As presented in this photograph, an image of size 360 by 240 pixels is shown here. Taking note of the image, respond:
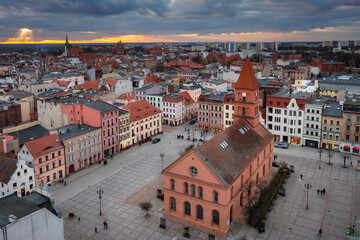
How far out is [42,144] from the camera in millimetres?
63031

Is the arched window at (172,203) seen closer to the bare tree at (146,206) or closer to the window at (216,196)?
the bare tree at (146,206)

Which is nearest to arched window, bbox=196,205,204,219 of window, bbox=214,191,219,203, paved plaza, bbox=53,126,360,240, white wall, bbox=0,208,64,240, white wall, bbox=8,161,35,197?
paved plaza, bbox=53,126,360,240

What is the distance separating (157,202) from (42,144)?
26.0 meters

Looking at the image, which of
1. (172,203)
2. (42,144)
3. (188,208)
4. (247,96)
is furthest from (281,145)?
(42,144)

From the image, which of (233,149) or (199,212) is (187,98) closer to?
(233,149)

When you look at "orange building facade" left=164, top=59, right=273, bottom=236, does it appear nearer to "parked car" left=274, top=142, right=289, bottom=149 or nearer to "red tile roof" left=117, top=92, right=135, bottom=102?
"parked car" left=274, top=142, right=289, bottom=149

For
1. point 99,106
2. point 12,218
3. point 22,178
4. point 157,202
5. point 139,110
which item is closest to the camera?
point 12,218

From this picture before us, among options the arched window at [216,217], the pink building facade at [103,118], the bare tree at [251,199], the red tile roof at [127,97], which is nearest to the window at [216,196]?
the arched window at [216,217]

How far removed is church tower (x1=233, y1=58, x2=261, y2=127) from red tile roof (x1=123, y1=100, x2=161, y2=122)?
34.0 m

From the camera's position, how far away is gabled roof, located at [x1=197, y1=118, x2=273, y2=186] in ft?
154

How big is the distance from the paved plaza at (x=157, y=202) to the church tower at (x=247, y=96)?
1612 cm

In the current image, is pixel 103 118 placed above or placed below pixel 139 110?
above

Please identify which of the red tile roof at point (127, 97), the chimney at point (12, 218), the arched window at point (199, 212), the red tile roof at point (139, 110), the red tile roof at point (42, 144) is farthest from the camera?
the red tile roof at point (127, 97)

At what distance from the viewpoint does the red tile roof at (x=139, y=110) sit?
9003cm
